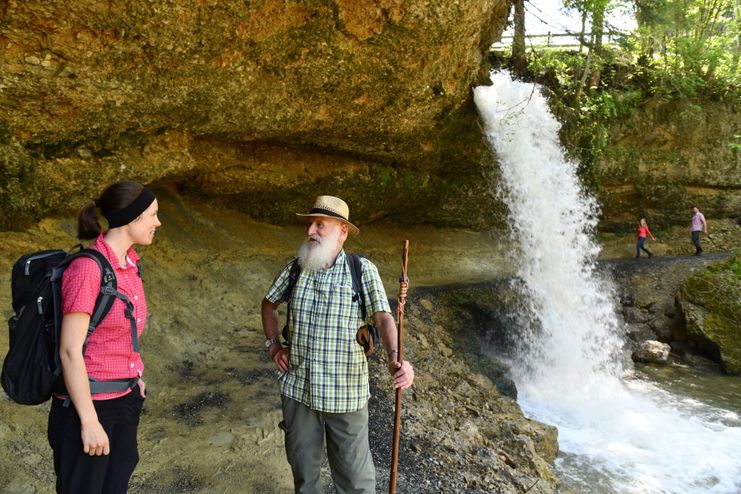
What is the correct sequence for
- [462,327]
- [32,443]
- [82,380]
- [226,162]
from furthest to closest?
[462,327], [226,162], [32,443], [82,380]

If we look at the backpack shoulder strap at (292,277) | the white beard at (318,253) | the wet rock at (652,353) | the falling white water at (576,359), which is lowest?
the wet rock at (652,353)

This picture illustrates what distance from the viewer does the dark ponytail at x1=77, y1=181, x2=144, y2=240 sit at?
2453 millimetres

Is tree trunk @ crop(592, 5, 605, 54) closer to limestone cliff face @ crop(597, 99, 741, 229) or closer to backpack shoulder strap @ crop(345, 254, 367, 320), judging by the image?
limestone cliff face @ crop(597, 99, 741, 229)

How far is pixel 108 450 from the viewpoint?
230 centimetres

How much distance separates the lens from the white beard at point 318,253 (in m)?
3.04

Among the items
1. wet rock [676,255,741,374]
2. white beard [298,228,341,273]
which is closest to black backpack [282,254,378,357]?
white beard [298,228,341,273]

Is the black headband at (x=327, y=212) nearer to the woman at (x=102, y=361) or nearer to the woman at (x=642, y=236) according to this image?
the woman at (x=102, y=361)

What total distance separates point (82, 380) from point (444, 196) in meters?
11.9

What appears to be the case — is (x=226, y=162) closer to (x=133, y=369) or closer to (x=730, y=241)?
(x=133, y=369)

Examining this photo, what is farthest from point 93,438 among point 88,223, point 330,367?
point 330,367

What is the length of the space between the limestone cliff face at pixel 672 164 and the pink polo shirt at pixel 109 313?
49.2 ft

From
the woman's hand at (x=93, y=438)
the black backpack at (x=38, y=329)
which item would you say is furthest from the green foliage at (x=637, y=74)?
the woman's hand at (x=93, y=438)

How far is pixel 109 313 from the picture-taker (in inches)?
92.8

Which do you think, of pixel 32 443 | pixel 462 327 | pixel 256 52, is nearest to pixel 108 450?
pixel 32 443
